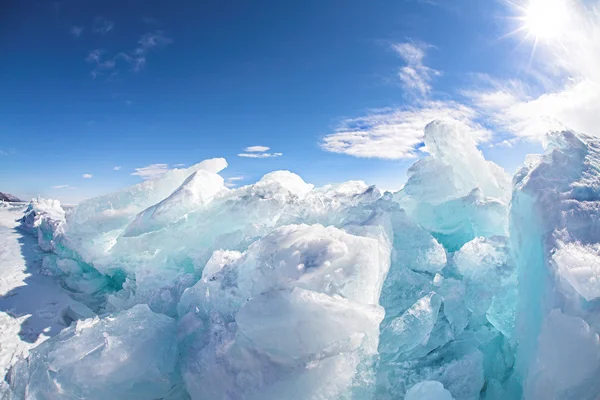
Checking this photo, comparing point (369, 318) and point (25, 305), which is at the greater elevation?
point (369, 318)

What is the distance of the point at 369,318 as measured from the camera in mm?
2695

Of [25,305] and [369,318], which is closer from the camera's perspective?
[369,318]

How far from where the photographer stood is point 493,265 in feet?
13.7

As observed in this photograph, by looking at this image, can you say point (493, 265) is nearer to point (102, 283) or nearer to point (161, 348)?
point (161, 348)

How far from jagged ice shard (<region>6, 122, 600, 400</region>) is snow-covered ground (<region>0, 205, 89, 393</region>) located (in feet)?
4.58

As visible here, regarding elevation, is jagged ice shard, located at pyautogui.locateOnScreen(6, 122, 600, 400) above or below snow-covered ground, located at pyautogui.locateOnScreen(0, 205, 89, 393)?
above

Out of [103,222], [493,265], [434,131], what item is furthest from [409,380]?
[103,222]

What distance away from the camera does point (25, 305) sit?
5.49 m

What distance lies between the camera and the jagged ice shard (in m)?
2.72

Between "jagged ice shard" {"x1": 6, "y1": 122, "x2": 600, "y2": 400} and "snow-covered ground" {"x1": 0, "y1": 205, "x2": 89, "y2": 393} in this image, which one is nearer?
"jagged ice shard" {"x1": 6, "y1": 122, "x2": 600, "y2": 400}

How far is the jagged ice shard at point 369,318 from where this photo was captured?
8.94 ft

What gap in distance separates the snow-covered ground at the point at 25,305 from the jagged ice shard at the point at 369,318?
4.58 ft

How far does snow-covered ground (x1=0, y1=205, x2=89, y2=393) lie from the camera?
181 inches

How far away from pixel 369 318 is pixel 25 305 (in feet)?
18.9
